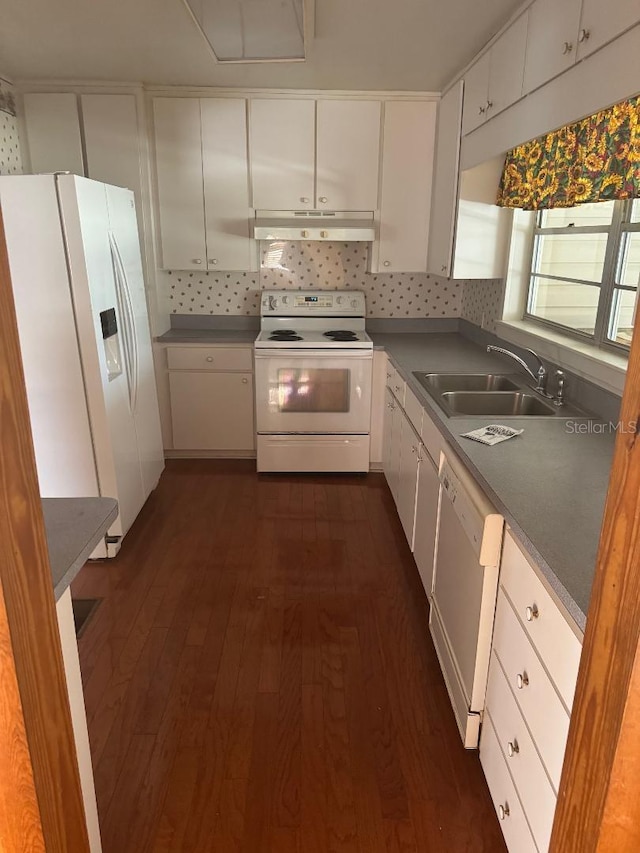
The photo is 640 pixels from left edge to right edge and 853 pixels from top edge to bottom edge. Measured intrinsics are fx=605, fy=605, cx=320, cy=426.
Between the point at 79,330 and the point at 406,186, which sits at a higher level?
the point at 406,186

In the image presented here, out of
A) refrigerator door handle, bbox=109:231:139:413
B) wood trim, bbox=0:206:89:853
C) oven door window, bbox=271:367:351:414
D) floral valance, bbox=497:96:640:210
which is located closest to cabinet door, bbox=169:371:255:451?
oven door window, bbox=271:367:351:414

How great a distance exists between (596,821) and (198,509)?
9.58 ft

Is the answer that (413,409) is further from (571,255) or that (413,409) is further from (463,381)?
(571,255)

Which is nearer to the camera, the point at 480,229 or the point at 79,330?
the point at 79,330

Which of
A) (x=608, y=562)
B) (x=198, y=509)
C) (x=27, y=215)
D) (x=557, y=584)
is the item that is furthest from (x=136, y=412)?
(x=608, y=562)

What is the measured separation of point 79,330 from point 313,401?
1570 mm

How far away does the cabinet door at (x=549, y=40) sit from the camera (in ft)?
6.12

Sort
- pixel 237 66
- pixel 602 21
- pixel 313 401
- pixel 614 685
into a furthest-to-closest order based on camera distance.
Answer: pixel 313 401
pixel 237 66
pixel 602 21
pixel 614 685

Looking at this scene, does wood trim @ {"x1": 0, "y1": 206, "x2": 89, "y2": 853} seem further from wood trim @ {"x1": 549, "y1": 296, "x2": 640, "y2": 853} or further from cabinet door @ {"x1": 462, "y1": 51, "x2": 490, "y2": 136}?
cabinet door @ {"x1": 462, "y1": 51, "x2": 490, "y2": 136}

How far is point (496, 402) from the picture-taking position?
280 centimetres

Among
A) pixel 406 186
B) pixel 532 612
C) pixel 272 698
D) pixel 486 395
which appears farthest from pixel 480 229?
pixel 272 698

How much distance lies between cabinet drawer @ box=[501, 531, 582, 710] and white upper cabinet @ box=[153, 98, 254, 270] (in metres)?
3.02

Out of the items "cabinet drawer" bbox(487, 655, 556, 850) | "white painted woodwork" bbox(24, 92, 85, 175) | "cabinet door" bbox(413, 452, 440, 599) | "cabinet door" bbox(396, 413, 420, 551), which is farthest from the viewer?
"white painted woodwork" bbox(24, 92, 85, 175)

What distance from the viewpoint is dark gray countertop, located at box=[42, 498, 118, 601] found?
1.13 m
